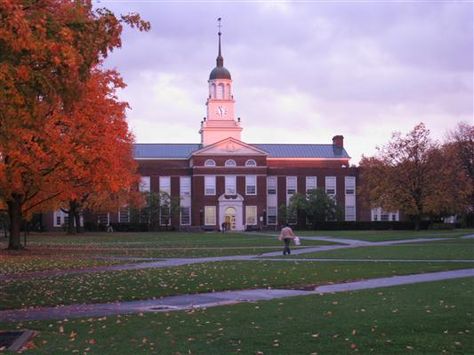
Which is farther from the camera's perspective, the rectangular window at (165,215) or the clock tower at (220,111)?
the clock tower at (220,111)

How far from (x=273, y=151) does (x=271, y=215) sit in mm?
12470

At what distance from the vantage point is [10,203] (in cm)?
3253

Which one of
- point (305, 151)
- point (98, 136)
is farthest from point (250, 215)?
point (98, 136)

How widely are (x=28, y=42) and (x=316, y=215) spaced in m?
79.0

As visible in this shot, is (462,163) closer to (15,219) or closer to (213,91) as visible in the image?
(213,91)

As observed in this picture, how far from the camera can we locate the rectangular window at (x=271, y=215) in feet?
318

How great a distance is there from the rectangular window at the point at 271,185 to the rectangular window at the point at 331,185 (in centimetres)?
812

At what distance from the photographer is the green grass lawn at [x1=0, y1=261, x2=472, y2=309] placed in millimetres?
15102

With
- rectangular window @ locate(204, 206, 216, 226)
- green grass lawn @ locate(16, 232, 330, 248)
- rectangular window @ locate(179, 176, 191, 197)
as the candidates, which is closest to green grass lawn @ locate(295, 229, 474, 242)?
green grass lawn @ locate(16, 232, 330, 248)

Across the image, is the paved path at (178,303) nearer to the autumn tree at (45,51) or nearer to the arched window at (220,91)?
the autumn tree at (45,51)

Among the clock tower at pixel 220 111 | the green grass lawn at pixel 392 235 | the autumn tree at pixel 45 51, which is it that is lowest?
the green grass lawn at pixel 392 235

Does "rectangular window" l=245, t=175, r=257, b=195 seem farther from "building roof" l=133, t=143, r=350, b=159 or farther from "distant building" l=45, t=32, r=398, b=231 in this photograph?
"building roof" l=133, t=143, r=350, b=159

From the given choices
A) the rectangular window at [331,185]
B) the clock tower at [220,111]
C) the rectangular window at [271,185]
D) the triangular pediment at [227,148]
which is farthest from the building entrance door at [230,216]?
the rectangular window at [331,185]

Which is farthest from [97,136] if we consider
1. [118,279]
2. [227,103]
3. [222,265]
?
[227,103]
